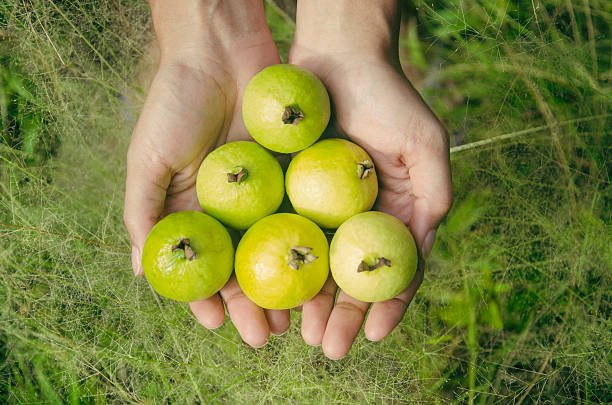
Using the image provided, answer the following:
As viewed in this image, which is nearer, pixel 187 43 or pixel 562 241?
pixel 187 43

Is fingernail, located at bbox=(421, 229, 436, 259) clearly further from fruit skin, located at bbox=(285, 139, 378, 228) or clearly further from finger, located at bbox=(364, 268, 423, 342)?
fruit skin, located at bbox=(285, 139, 378, 228)

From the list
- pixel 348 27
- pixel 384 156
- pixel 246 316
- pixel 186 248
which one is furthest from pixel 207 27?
pixel 246 316

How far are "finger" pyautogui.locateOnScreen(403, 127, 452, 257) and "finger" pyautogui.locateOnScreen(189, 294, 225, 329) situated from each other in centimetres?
140

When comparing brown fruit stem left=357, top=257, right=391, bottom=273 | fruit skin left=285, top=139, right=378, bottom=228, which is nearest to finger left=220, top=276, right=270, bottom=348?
fruit skin left=285, top=139, right=378, bottom=228

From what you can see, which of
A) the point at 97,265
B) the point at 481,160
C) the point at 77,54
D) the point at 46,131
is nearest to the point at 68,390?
the point at 97,265

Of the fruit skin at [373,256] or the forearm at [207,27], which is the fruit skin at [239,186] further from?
the forearm at [207,27]

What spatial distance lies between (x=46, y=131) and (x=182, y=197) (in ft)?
6.23

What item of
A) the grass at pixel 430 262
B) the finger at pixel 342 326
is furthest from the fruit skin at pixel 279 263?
the grass at pixel 430 262

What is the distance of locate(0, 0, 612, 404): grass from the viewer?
4043 millimetres

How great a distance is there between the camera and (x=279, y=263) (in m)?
2.96

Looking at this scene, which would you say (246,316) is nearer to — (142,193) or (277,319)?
(277,319)

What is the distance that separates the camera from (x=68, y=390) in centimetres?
409

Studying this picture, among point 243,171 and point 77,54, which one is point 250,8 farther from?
point 243,171

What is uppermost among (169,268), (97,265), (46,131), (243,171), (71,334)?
(243,171)
